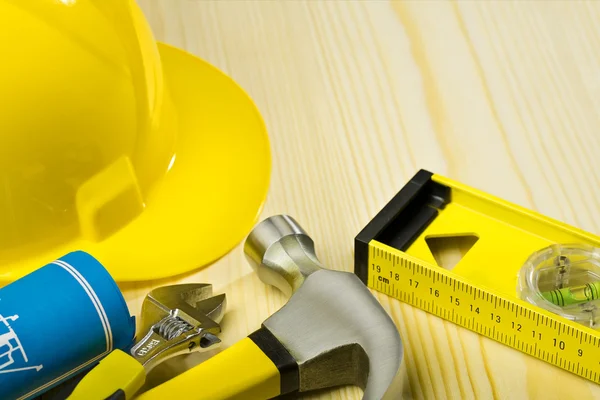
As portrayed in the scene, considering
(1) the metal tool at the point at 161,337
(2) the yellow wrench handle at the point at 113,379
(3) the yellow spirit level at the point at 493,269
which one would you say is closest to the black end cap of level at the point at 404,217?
(3) the yellow spirit level at the point at 493,269

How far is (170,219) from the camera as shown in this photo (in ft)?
4.52

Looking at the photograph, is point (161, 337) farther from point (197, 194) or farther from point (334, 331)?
point (197, 194)

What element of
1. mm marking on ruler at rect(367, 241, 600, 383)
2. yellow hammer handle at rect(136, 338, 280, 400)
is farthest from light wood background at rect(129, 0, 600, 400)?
yellow hammer handle at rect(136, 338, 280, 400)

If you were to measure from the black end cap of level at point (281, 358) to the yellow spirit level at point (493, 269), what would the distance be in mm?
212

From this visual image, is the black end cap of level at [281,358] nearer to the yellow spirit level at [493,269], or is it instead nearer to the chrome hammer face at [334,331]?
the chrome hammer face at [334,331]

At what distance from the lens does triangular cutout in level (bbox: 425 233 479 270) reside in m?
1.32

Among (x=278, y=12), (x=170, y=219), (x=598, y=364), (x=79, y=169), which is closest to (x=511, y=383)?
(x=598, y=364)

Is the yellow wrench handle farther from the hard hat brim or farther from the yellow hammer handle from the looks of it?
the hard hat brim

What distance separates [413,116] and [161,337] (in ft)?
2.26

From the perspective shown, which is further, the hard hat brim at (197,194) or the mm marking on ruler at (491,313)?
the hard hat brim at (197,194)

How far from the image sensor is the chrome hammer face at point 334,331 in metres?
1.07

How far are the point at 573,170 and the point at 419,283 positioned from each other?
16.4 inches

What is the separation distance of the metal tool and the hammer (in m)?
0.04

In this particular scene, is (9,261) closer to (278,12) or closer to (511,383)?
(511,383)
